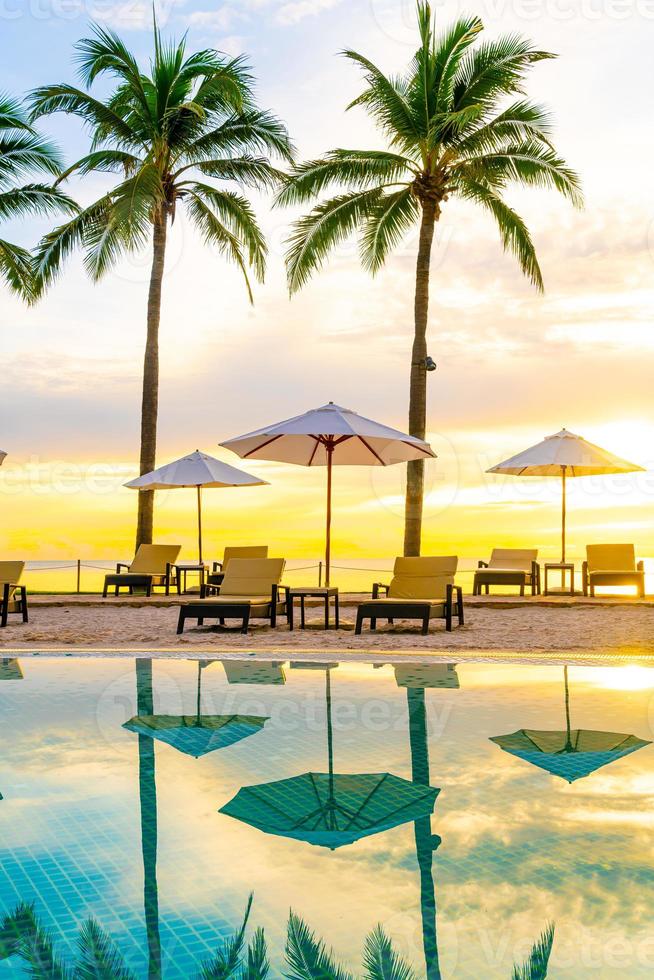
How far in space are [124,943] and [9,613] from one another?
1104 centimetres

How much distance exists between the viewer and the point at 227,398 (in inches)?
773

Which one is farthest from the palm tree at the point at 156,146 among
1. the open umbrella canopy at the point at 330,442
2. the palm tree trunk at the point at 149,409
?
the open umbrella canopy at the point at 330,442

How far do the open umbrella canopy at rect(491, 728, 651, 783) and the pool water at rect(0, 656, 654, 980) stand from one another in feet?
0.07

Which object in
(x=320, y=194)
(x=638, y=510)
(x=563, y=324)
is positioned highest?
(x=320, y=194)

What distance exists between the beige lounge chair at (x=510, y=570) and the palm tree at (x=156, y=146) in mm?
6412

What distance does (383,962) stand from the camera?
10.4ft

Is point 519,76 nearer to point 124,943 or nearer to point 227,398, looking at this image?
point 227,398

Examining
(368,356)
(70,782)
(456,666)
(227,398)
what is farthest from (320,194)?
(70,782)

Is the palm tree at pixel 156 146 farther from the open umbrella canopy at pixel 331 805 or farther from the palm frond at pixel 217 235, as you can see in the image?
the open umbrella canopy at pixel 331 805

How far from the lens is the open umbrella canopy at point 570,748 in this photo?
562 cm

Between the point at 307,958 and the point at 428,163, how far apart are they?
1619 centimetres

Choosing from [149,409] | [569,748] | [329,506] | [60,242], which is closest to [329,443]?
[329,506]

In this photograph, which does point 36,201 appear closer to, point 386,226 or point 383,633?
point 386,226

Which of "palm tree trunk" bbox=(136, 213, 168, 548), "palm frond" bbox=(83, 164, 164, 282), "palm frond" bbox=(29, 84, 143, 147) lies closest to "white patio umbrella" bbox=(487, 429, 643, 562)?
"palm tree trunk" bbox=(136, 213, 168, 548)
